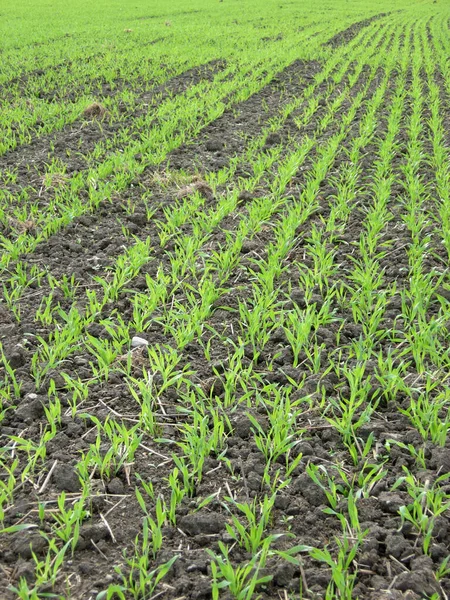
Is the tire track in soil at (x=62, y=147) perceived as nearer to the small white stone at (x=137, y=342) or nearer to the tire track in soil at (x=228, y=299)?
the tire track in soil at (x=228, y=299)

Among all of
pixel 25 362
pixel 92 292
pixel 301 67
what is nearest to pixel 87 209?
pixel 92 292

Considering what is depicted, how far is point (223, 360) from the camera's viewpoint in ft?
10.4

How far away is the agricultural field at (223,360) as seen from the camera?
2.04 metres

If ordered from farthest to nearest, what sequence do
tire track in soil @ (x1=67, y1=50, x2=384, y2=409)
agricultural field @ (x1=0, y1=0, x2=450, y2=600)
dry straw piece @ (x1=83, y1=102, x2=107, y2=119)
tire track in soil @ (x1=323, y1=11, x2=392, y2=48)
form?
1. tire track in soil @ (x1=323, y1=11, x2=392, y2=48)
2. dry straw piece @ (x1=83, y1=102, x2=107, y2=119)
3. tire track in soil @ (x1=67, y1=50, x2=384, y2=409)
4. agricultural field @ (x1=0, y1=0, x2=450, y2=600)

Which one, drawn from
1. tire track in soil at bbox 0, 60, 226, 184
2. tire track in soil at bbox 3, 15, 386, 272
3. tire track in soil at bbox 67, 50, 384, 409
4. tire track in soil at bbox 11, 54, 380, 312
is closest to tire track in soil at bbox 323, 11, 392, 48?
tire track in soil at bbox 3, 15, 386, 272

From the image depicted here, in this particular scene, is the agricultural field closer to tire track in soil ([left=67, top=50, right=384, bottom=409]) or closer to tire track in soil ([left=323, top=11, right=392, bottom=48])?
tire track in soil ([left=67, top=50, right=384, bottom=409])

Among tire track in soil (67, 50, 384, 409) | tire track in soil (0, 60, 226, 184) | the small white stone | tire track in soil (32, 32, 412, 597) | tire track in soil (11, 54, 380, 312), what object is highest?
tire track in soil (0, 60, 226, 184)

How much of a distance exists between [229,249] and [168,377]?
4.84ft

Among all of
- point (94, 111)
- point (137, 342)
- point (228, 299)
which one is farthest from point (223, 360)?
point (94, 111)

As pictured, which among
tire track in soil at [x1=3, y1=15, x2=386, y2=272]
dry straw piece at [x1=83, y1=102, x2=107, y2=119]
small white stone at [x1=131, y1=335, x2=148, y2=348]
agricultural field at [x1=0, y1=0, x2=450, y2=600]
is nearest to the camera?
agricultural field at [x1=0, y1=0, x2=450, y2=600]

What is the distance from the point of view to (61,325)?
341 cm

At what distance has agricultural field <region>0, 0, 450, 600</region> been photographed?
6.71ft

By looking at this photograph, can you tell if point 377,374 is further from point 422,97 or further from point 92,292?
point 422,97

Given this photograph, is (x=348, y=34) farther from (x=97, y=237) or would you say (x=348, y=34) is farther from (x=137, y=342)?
(x=137, y=342)
